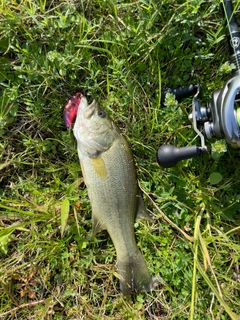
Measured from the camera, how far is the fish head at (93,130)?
2.33 m

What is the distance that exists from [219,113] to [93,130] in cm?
79

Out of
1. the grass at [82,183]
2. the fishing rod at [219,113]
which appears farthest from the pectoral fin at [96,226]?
the fishing rod at [219,113]

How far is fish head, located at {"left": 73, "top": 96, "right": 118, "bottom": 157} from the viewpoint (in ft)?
7.66

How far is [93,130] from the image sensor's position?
233cm

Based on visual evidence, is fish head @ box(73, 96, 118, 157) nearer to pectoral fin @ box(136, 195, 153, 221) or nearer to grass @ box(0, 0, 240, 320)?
grass @ box(0, 0, 240, 320)

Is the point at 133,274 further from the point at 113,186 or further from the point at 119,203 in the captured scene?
the point at 113,186

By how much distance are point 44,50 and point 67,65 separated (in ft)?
0.71

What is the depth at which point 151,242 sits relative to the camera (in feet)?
8.69

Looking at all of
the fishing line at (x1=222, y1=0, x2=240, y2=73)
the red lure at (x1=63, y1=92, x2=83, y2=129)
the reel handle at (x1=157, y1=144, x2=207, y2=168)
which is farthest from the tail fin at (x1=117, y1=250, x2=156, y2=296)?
the fishing line at (x1=222, y1=0, x2=240, y2=73)

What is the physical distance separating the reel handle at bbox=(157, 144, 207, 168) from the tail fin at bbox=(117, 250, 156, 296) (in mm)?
709

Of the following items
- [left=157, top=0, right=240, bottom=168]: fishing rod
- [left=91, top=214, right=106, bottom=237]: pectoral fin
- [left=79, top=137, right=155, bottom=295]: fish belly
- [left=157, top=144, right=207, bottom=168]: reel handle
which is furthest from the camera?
[left=91, top=214, right=106, bottom=237]: pectoral fin

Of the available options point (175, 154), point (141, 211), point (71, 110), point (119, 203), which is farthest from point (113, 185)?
point (71, 110)

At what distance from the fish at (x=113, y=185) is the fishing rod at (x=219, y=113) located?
286 mm

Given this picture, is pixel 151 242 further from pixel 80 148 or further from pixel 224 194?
pixel 80 148
